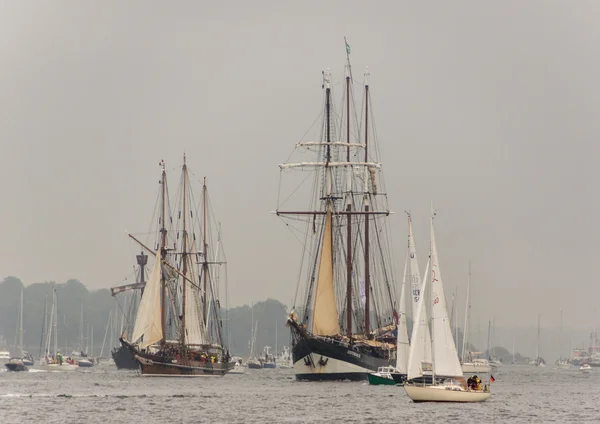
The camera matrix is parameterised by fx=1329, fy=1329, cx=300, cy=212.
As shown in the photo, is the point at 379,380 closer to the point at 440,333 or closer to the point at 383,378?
the point at 383,378

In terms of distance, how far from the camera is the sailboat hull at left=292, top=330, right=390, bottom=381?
418ft

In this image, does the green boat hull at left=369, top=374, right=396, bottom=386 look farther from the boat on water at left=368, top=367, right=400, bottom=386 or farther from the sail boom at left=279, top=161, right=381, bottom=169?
the sail boom at left=279, top=161, right=381, bottom=169

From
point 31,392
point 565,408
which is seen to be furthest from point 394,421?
point 31,392

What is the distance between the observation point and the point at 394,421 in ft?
258

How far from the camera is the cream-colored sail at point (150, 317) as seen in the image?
468 feet

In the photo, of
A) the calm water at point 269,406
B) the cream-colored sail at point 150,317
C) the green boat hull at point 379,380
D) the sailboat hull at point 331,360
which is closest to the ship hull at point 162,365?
the cream-colored sail at point 150,317

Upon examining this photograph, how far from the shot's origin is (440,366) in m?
89.4

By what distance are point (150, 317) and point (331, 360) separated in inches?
985

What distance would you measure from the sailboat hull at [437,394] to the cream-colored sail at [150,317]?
188 feet

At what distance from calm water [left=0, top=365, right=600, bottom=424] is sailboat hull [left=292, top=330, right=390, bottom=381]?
10.4ft

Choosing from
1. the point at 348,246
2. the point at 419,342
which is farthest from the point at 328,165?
the point at 419,342

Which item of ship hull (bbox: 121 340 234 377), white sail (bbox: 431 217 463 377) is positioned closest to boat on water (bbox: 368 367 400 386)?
white sail (bbox: 431 217 463 377)

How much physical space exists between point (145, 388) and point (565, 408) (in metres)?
39.8

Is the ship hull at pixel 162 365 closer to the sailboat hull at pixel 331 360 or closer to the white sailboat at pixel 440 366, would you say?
the sailboat hull at pixel 331 360
